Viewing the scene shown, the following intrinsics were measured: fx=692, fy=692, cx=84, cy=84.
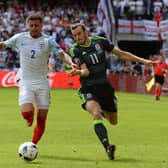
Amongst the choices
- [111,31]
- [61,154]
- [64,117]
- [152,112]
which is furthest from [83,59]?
[111,31]

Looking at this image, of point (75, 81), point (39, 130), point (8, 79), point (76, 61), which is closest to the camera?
point (76, 61)

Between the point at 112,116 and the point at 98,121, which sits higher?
the point at 98,121

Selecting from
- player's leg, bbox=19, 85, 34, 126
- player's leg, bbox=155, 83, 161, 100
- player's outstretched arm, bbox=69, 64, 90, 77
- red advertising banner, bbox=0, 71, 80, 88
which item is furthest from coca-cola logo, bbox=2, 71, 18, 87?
player's outstretched arm, bbox=69, 64, 90, 77

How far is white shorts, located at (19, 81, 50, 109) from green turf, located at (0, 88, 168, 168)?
92cm

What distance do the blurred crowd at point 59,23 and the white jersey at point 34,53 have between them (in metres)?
30.6

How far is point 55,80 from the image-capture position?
41.8m

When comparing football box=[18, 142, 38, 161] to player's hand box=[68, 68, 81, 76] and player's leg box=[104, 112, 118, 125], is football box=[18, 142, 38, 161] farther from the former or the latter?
player's leg box=[104, 112, 118, 125]

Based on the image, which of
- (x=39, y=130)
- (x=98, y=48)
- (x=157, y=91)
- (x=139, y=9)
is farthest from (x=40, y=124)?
(x=139, y=9)

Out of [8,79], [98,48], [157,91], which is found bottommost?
[8,79]

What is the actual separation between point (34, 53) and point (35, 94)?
720 mm

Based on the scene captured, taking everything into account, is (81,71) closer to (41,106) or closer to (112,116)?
(41,106)

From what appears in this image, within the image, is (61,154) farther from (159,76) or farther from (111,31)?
(111,31)

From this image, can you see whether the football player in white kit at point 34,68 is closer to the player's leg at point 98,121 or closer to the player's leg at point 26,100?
the player's leg at point 26,100

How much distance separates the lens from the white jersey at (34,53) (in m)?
12.0
